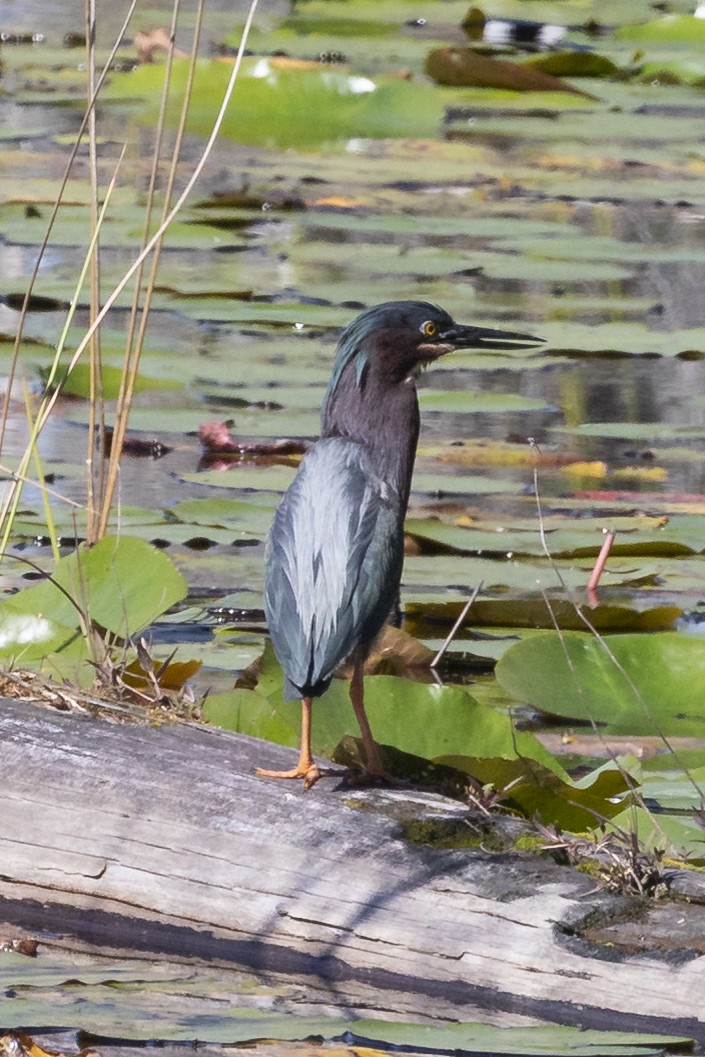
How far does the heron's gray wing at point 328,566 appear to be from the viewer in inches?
111

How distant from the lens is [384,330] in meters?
3.29

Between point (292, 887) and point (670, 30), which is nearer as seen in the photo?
point (292, 887)

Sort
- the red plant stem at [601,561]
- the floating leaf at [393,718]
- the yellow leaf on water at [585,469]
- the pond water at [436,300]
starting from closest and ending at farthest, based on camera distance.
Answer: the floating leaf at [393,718], the red plant stem at [601,561], the pond water at [436,300], the yellow leaf on water at [585,469]

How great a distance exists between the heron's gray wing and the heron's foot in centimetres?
11

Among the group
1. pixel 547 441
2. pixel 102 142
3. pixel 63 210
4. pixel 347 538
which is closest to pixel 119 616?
pixel 347 538

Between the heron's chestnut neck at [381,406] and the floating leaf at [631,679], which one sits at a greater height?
the heron's chestnut neck at [381,406]

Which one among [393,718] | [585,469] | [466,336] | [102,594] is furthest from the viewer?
[585,469]

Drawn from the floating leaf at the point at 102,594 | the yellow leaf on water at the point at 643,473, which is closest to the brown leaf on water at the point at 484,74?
the yellow leaf on water at the point at 643,473

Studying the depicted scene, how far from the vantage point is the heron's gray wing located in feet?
9.29

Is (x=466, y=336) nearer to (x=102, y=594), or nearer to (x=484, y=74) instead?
(x=102, y=594)

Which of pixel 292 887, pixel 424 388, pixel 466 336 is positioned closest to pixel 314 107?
pixel 424 388

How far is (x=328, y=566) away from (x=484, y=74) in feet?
26.3

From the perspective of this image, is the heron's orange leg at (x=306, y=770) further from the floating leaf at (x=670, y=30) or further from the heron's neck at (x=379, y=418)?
the floating leaf at (x=670, y=30)

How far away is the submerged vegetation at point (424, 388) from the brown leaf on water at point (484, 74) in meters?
0.03
